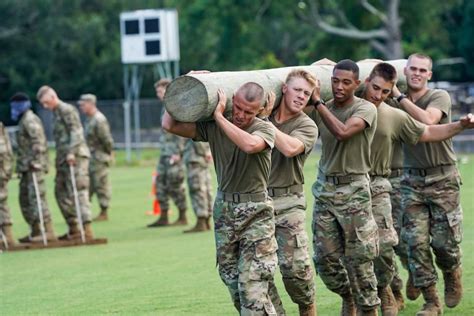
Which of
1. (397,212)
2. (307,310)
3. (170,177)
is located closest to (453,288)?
(397,212)

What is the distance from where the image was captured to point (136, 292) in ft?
46.1

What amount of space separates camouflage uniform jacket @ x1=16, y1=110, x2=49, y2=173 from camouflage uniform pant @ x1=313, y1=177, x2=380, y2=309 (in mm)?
8680

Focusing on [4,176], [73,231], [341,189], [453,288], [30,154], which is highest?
[341,189]

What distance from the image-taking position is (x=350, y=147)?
11.1m

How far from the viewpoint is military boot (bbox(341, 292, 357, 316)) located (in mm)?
11352

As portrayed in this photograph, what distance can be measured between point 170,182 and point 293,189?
10912 mm

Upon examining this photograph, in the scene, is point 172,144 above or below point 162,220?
above

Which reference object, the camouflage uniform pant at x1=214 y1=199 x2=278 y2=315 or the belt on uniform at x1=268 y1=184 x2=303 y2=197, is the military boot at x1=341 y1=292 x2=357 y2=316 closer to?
the belt on uniform at x1=268 y1=184 x2=303 y2=197

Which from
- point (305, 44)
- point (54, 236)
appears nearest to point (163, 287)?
point (54, 236)

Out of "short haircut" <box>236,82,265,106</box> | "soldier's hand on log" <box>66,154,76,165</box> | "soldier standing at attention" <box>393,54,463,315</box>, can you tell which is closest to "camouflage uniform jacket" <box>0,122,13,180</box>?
"soldier's hand on log" <box>66,154,76,165</box>

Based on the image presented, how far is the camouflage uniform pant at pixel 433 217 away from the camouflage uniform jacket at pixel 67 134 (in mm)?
8073

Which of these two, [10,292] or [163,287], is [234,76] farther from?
[10,292]

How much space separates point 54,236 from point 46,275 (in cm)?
397

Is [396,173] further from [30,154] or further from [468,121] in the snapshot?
[30,154]
